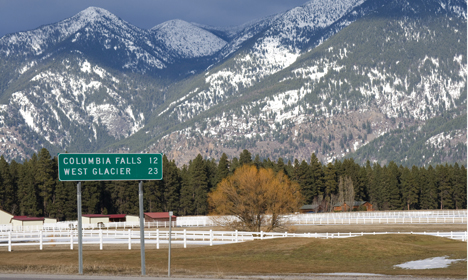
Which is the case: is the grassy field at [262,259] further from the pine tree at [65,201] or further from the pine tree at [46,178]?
the pine tree at [46,178]

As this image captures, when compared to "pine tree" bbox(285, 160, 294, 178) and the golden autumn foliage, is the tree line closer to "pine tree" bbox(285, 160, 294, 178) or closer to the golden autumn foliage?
"pine tree" bbox(285, 160, 294, 178)

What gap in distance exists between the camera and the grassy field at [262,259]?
3319 centimetres

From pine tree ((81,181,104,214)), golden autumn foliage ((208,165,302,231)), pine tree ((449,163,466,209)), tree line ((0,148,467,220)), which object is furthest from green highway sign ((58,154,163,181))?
pine tree ((449,163,466,209))

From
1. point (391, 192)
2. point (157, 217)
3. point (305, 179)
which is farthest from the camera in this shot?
point (391, 192)

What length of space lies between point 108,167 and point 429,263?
739 inches

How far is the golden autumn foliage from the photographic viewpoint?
75.4m

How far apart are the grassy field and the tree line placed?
72029 millimetres

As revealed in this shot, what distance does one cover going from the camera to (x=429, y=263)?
118 feet

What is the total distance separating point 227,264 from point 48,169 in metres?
97.2

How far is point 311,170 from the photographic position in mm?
163625

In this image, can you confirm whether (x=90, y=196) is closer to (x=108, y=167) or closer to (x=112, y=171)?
(x=108, y=167)

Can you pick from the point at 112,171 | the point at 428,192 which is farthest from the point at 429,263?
the point at 428,192

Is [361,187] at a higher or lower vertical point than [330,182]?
lower

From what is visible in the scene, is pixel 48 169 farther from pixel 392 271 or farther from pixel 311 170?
pixel 392 271
